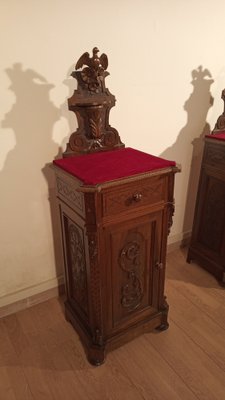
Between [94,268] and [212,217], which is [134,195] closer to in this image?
[94,268]

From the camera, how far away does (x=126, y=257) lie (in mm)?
1486

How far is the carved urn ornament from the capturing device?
4.80 feet

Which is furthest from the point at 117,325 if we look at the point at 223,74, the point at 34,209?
the point at 223,74

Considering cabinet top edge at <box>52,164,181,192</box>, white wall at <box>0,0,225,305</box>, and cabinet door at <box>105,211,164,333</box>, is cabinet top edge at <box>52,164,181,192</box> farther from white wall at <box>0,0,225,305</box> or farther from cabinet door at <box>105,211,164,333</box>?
white wall at <box>0,0,225,305</box>

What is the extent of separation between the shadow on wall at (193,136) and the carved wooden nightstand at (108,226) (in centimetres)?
79

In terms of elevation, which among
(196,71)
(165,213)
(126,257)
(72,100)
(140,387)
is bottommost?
(140,387)

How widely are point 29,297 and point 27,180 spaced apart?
32.7 inches

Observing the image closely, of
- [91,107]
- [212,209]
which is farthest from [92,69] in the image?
[212,209]

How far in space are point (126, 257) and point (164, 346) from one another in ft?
2.15

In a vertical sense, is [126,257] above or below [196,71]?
below

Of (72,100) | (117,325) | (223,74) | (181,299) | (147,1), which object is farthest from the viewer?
(223,74)

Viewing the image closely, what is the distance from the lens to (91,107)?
1.51m

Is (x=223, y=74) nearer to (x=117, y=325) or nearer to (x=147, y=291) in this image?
(x=147, y=291)

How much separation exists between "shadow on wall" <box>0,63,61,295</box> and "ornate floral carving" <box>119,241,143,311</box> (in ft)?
2.18
